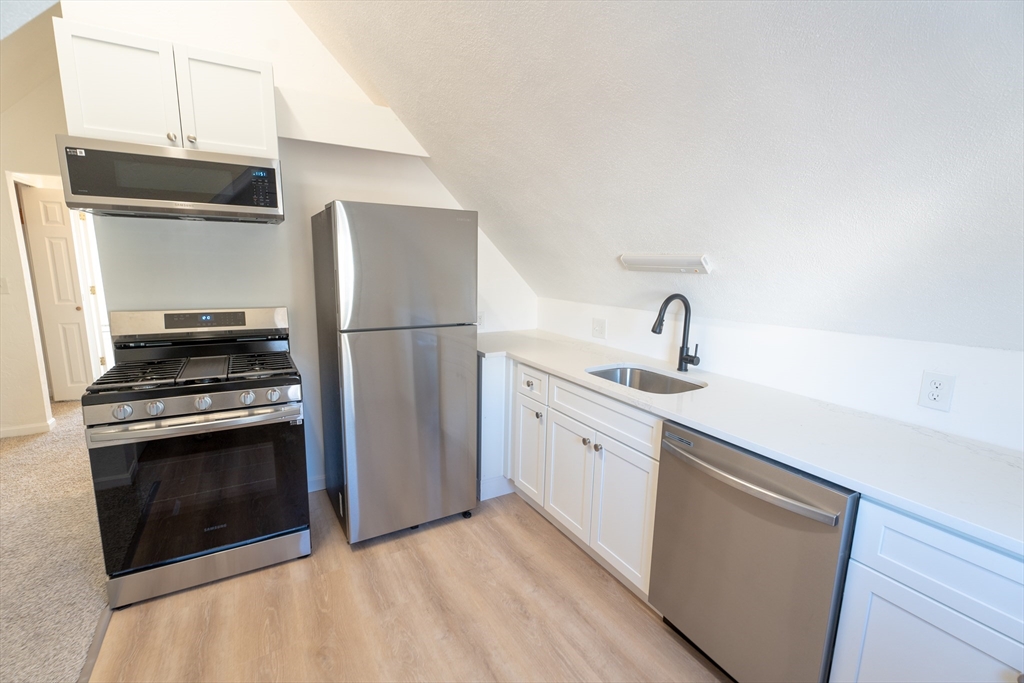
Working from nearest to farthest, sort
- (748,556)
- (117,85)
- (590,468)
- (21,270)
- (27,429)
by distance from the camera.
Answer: (748,556) < (117,85) < (590,468) < (21,270) < (27,429)

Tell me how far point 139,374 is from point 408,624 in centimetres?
152

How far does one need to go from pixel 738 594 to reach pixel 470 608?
1066 mm

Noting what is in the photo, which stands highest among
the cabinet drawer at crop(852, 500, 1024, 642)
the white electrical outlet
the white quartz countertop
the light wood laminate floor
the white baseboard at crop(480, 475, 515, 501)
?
the white electrical outlet

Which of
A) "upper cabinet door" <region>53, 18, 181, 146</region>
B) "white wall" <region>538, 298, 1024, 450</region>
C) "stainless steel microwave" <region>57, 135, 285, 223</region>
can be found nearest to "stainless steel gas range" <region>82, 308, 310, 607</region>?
"stainless steel microwave" <region>57, 135, 285, 223</region>

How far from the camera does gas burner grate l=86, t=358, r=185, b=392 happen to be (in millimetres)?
1750

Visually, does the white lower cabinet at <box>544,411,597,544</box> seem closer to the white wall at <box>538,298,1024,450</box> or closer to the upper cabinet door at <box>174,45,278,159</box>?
the white wall at <box>538,298,1024,450</box>

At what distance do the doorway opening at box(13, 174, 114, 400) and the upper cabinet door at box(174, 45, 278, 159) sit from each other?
3.10 metres

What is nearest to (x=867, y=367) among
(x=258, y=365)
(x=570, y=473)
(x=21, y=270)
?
(x=570, y=473)

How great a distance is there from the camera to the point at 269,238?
8.12 ft

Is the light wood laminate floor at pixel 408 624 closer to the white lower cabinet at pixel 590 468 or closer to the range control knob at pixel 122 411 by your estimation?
the white lower cabinet at pixel 590 468

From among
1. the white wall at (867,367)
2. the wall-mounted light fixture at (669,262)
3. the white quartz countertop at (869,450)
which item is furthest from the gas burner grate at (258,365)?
the white wall at (867,367)

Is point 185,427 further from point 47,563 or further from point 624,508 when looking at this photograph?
point 624,508

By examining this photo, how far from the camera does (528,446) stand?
2.51 meters

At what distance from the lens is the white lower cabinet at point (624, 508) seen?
69.9 inches
